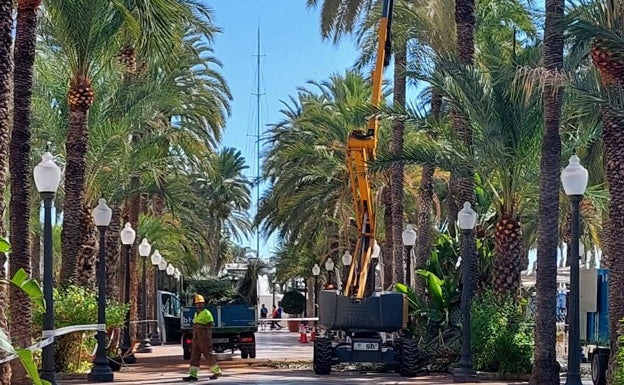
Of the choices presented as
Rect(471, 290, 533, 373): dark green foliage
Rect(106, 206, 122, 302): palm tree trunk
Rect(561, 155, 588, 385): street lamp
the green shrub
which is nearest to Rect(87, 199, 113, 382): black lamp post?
the green shrub

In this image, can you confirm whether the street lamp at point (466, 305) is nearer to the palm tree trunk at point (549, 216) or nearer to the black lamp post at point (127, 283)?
the palm tree trunk at point (549, 216)

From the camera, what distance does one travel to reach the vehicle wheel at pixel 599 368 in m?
17.2

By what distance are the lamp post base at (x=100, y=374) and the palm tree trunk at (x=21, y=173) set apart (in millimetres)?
2202

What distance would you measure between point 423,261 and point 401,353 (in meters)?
→ 8.49

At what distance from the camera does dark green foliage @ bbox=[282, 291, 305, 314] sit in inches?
2596

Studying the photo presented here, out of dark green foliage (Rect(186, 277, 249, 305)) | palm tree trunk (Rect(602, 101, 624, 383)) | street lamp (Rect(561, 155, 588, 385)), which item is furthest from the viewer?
dark green foliage (Rect(186, 277, 249, 305))

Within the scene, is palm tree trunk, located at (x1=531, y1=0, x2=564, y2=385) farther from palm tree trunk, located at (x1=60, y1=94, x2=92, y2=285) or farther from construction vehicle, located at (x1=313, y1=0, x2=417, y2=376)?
palm tree trunk, located at (x1=60, y1=94, x2=92, y2=285)

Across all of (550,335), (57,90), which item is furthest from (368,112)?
(57,90)

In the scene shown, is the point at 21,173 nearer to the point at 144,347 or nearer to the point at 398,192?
the point at 398,192

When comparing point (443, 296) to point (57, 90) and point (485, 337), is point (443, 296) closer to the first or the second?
point (485, 337)

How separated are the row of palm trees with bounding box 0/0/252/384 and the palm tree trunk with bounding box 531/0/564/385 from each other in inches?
233

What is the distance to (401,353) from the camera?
19125mm

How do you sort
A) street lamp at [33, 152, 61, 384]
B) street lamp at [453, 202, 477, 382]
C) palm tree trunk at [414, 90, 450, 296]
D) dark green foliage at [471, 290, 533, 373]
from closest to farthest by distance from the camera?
1. street lamp at [33, 152, 61, 384]
2. street lamp at [453, 202, 477, 382]
3. dark green foliage at [471, 290, 533, 373]
4. palm tree trunk at [414, 90, 450, 296]

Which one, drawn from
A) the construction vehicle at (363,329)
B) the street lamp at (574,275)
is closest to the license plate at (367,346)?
the construction vehicle at (363,329)
